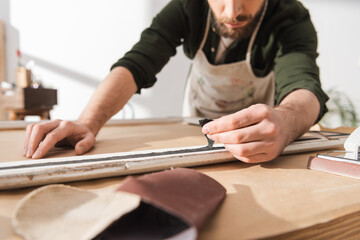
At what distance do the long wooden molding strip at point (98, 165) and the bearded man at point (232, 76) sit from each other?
0.19ft

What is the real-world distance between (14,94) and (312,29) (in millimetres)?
2378

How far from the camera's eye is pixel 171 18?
4.12ft

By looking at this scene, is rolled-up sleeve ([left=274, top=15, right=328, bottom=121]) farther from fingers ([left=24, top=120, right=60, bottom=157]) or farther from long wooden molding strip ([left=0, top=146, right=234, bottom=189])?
fingers ([left=24, top=120, right=60, bottom=157])

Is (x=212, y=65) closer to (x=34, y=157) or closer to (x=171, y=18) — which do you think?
(x=171, y=18)

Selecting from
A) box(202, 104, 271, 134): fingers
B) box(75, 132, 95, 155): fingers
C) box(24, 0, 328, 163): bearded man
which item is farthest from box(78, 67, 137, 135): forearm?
box(202, 104, 271, 134): fingers

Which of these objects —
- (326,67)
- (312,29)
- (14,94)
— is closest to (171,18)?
(312,29)

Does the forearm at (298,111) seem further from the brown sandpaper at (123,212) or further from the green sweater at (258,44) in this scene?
the brown sandpaper at (123,212)

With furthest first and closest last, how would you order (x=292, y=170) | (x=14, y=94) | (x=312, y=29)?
(x=14, y=94)
(x=312, y=29)
(x=292, y=170)

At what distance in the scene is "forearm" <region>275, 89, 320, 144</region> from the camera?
655 millimetres

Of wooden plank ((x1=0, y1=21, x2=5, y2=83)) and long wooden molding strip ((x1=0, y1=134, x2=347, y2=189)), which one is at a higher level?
wooden plank ((x1=0, y1=21, x2=5, y2=83))

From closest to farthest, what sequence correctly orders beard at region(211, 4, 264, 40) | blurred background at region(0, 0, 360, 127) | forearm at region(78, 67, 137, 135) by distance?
forearm at region(78, 67, 137, 135) → beard at region(211, 4, 264, 40) → blurred background at region(0, 0, 360, 127)

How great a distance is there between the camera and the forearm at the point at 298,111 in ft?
2.15

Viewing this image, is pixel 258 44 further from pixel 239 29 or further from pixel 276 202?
pixel 276 202

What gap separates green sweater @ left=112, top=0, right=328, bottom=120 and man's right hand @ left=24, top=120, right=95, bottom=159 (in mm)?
462
